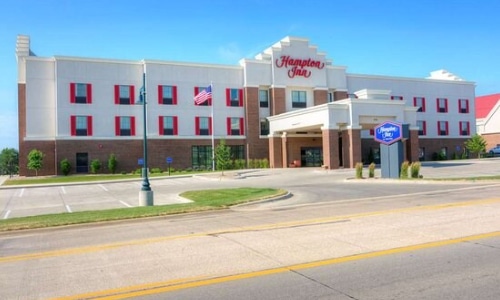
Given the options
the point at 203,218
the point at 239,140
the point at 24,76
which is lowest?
the point at 203,218

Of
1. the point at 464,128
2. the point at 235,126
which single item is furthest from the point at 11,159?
the point at 464,128

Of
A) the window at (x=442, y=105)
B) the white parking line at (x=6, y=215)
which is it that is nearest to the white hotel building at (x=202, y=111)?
the window at (x=442, y=105)

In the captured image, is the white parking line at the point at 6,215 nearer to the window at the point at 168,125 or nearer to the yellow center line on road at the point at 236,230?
the yellow center line on road at the point at 236,230

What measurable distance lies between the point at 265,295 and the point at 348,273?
4.62 feet

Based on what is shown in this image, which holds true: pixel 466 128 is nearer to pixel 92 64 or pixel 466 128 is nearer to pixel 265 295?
→ pixel 92 64

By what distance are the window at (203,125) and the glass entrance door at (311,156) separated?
1046cm

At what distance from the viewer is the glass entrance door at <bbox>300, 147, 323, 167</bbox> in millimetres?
48438

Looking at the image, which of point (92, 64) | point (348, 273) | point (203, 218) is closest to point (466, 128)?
point (92, 64)

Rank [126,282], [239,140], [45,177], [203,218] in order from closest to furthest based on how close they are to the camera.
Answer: [126,282], [203,218], [45,177], [239,140]

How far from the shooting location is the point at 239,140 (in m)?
49.1

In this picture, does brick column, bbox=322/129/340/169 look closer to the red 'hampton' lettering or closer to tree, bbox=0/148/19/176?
the red 'hampton' lettering

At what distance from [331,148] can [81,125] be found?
24.6m

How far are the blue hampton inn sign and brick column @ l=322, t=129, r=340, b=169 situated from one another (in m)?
11.3

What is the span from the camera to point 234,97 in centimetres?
→ 4916
